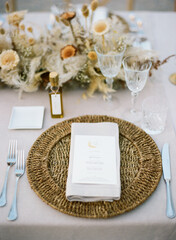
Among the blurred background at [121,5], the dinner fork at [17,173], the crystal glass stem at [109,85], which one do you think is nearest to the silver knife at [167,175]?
the crystal glass stem at [109,85]

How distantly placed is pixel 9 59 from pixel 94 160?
25.1 inches

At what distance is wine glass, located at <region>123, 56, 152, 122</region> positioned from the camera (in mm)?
1131

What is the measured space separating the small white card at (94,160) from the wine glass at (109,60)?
1.06 ft

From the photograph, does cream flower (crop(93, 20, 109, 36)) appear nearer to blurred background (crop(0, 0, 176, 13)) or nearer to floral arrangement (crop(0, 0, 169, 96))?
floral arrangement (crop(0, 0, 169, 96))

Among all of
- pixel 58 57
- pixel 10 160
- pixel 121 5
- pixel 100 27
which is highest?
pixel 100 27

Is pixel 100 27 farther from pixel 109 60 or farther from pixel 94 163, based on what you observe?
pixel 94 163

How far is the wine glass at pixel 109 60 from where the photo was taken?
A: 1.17 metres

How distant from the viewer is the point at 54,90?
1.17 m

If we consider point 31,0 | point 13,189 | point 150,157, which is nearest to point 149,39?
point 150,157

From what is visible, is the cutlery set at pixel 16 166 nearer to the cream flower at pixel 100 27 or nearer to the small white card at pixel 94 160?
the small white card at pixel 94 160

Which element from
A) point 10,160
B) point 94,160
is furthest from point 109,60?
point 10,160

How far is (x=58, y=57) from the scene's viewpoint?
4.41ft

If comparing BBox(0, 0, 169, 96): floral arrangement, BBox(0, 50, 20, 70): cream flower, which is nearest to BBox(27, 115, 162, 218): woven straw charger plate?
BBox(0, 0, 169, 96): floral arrangement

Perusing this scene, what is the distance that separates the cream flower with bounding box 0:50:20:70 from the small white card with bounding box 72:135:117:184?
48 centimetres
